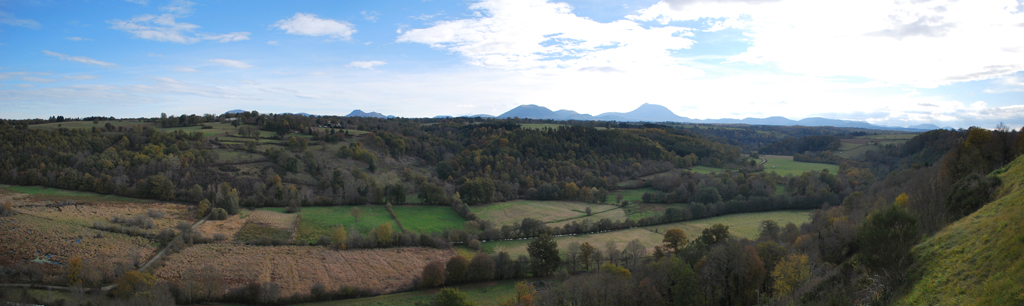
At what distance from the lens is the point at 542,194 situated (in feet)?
→ 232

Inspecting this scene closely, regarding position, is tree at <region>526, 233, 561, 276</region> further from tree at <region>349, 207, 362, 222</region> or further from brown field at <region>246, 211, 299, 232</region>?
brown field at <region>246, 211, 299, 232</region>

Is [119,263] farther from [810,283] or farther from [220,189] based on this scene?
[810,283]

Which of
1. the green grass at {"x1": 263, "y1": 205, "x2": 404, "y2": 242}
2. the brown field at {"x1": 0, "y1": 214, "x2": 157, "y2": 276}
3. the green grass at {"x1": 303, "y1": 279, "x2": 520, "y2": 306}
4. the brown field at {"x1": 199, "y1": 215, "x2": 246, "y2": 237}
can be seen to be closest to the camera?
the green grass at {"x1": 303, "y1": 279, "x2": 520, "y2": 306}

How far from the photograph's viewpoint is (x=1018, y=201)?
17266 mm

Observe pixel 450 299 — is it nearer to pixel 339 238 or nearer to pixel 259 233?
pixel 339 238

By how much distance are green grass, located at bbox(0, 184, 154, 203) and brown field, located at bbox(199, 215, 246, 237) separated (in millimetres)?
11263

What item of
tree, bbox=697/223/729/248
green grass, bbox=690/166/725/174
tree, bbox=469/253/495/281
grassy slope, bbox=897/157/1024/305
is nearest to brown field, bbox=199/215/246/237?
tree, bbox=469/253/495/281

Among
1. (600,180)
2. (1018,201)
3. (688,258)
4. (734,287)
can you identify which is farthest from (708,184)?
(1018,201)

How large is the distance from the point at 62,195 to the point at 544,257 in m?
56.8

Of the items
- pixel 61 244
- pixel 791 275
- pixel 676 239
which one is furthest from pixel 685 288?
pixel 61 244

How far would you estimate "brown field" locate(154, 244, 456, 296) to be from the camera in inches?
1366

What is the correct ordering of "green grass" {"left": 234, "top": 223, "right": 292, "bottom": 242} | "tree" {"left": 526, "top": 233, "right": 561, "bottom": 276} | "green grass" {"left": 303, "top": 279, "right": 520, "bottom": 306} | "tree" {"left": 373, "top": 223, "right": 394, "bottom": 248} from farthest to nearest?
"tree" {"left": 373, "top": 223, "right": 394, "bottom": 248}, "green grass" {"left": 234, "top": 223, "right": 292, "bottom": 242}, "tree" {"left": 526, "top": 233, "right": 561, "bottom": 276}, "green grass" {"left": 303, "top": 279, "right": 520, "bottom": 306}

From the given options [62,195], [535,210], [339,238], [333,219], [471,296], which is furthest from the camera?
[535,210]

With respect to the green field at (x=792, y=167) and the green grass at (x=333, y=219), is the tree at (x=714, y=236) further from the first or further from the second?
the green field at (x=792, y=167)
